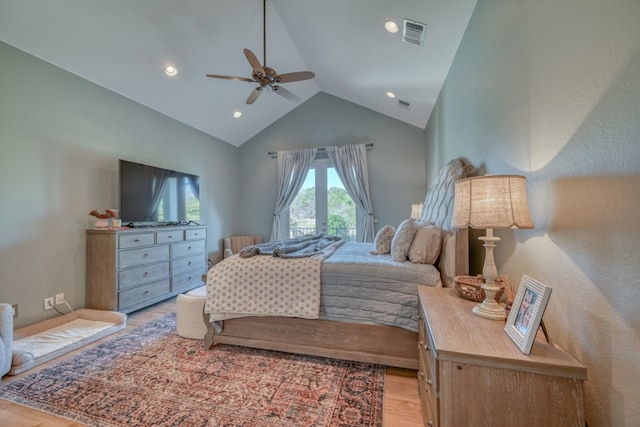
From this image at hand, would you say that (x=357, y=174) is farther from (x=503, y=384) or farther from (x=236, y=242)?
(x=503, y=384)

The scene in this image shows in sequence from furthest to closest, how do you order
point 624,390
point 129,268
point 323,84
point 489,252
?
point 323,84, point 129,268, point 489,252, point 624,390

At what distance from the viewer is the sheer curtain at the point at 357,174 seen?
481 cm

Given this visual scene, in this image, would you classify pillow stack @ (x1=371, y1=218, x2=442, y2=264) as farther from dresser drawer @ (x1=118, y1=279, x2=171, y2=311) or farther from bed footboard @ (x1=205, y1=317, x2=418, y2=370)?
dresser drawer @ (x1=118, y1=279, x2=171, y2=311)

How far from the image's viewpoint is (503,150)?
1540mm

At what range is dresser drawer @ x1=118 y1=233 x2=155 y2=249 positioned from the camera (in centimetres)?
279

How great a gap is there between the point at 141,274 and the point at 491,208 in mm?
3504

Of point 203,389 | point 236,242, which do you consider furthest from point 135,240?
point 236,242

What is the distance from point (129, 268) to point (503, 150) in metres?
3.64

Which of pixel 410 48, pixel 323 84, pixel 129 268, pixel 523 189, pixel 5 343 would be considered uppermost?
pixel 323 84

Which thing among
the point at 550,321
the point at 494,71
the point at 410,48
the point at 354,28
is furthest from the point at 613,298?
the point at 354,28

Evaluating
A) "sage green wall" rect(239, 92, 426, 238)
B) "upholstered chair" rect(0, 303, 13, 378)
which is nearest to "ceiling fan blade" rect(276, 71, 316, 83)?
"sage green wall" rect(239, 92, 426, 238)

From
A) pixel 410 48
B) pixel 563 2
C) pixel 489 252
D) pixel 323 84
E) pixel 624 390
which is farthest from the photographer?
pixel 323 84

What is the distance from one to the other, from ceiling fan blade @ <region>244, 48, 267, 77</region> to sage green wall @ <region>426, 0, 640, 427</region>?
2046 millimetres

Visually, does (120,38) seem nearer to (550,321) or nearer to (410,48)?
(410,48)
